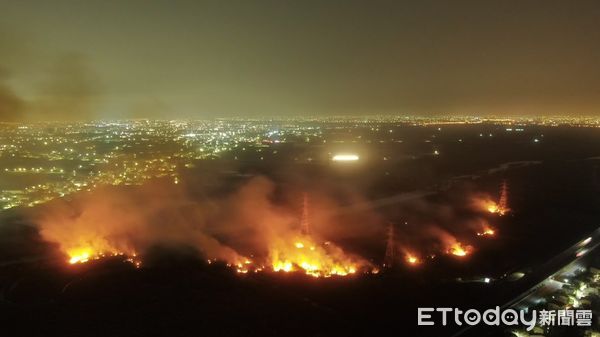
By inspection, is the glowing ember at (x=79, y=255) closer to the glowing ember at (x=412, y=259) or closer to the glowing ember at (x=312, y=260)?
the glowing ember at (x=312, y=260)

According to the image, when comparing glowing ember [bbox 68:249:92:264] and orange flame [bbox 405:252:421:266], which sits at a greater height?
glowing ember [bbox 68:249:92:264]

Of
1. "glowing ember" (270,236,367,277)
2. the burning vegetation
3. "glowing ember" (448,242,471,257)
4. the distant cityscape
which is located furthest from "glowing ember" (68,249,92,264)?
"glowing ember" (448,242,471,257)

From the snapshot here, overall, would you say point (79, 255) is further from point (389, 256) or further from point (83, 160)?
point (83, 160)

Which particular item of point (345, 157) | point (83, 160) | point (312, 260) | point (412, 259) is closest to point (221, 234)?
point (312, 260)

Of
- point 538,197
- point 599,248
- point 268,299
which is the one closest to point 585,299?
point 599,248

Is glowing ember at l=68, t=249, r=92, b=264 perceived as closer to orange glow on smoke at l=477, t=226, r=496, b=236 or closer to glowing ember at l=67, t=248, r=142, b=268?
glowing ember at l=67, t=248, r=142, b=268

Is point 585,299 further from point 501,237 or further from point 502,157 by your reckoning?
point 502,157
